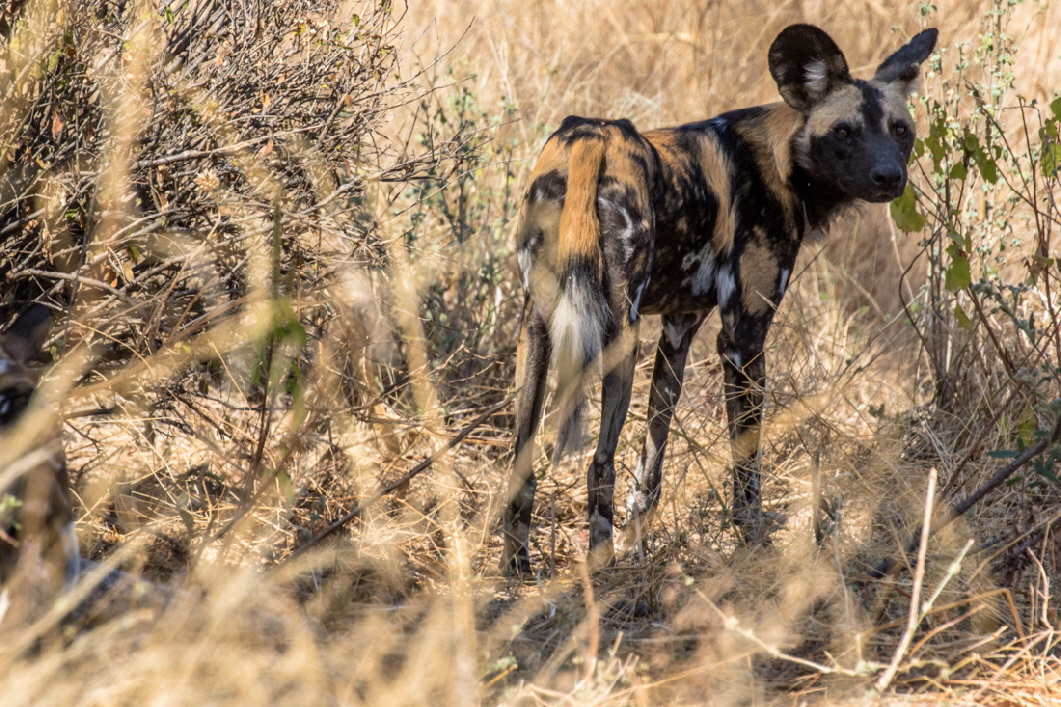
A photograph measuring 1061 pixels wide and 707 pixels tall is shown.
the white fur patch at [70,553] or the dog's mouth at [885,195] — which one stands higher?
the white fur patch at [70,553]

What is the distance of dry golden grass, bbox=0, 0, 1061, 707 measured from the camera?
2102 mm

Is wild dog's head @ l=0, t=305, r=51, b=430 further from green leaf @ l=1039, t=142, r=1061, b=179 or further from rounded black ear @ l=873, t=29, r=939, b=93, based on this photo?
rounded black ear @ l=873, t=29, r=939, b=93

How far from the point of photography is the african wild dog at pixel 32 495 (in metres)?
1.71

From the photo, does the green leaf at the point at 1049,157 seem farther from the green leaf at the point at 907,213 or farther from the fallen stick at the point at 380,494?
the fallen stick at the point at 380,494

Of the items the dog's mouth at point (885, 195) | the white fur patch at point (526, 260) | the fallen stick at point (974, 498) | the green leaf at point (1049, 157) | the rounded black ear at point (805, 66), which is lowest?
the fallen stick at point (974, 498)

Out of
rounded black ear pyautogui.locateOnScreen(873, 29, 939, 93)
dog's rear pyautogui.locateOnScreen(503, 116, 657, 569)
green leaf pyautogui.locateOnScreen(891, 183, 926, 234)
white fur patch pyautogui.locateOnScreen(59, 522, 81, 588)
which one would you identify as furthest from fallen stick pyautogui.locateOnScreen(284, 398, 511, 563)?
rounded black ear pyautogui.locateOnScreen(873, 29, 939, 93)

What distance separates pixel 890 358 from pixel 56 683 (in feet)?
13.9

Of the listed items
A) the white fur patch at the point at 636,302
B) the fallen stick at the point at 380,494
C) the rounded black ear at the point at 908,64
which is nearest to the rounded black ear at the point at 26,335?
the fallen stick at the point at 380,494

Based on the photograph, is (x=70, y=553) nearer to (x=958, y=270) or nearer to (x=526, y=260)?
(x=526, y=260)

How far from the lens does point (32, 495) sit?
5.72 feet

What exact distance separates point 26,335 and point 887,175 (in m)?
2.75

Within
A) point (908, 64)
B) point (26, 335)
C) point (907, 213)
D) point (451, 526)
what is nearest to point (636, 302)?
point (907, 213)

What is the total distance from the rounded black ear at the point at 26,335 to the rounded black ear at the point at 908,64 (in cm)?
310

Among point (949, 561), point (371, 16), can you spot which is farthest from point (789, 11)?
point (949, 561)
